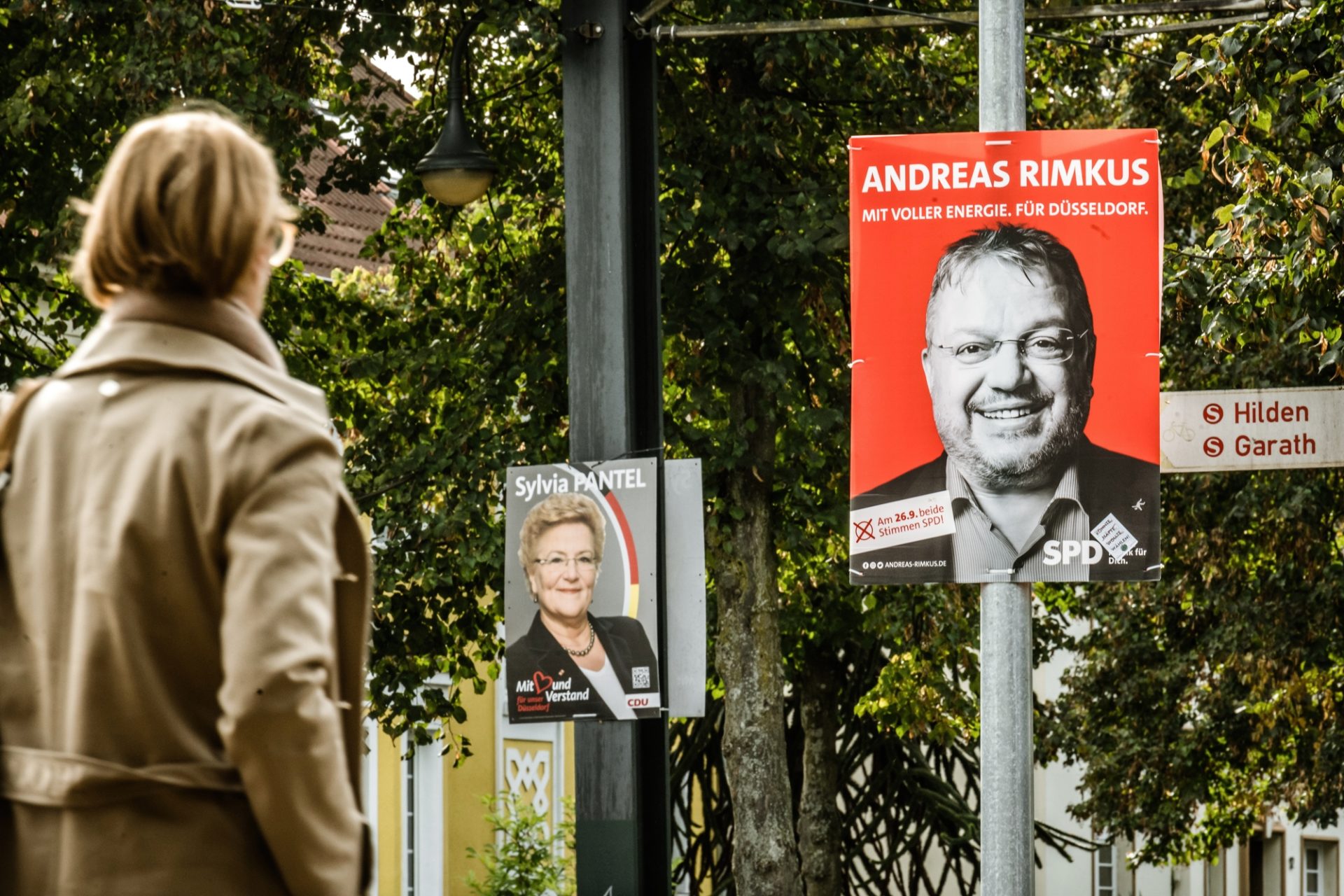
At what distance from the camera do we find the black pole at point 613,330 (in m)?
7.63

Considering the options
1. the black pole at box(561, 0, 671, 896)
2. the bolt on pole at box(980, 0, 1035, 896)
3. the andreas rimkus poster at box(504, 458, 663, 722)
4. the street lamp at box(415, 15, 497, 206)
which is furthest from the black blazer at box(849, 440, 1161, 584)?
the street lamp at box(415, 15, 497, 206)

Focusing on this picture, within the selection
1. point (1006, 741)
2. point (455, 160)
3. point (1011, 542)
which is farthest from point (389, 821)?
point (1011, 542)

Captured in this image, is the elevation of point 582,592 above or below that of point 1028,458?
below

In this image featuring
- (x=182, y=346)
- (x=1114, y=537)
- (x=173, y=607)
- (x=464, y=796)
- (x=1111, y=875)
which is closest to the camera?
(x=173, y=607)

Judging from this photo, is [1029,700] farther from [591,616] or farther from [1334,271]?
[1334,271]

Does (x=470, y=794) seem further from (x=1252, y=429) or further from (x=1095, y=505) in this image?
(x=1095, y=505)

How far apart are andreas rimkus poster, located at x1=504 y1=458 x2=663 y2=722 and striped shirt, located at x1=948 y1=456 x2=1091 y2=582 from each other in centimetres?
114

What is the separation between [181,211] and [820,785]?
751 inches

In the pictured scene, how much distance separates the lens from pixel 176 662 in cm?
254

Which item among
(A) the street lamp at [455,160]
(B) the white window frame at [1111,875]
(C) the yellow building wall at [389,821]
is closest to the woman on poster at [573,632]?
(A) the street lamp at [455,160]

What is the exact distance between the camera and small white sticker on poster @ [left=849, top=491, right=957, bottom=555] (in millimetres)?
6984

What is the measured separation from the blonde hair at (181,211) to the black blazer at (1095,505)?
4355 mm

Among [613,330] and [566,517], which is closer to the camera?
[566,517]

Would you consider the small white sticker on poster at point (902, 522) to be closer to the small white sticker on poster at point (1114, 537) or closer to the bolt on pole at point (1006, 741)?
the bolt on pole at point (1006, 741)
